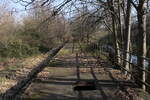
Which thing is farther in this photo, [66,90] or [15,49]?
[15,49]

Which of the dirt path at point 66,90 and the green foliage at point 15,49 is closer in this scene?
the dirt path at point 66,90

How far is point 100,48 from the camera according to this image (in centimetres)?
2914

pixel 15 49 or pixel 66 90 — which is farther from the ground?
pixel 15 49

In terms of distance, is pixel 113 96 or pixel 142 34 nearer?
pixel 113 96

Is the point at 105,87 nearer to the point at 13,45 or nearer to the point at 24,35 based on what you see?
the point at 13,45

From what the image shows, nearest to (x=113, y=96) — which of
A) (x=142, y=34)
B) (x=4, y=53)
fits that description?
(x=142, y=34)

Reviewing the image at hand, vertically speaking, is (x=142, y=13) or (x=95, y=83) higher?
(x=142, y=13)

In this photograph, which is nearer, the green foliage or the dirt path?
the dirt path

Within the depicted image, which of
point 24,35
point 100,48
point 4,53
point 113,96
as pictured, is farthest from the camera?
point 24,35

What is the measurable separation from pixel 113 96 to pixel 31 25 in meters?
38.7

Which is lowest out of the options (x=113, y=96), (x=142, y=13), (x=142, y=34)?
(x=113, y=96)

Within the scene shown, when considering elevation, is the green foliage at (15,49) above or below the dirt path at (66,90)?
above

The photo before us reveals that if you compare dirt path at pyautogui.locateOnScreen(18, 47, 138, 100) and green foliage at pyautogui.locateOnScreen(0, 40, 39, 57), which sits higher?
green foliage at pyautogui.locateOnScreen(0, 40, 39, 57)

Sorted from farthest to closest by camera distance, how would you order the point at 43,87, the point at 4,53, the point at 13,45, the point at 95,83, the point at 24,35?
the point at 24,35, the point at 13,45, the point at 4,53, the point at 95,83, the point at 43,87
